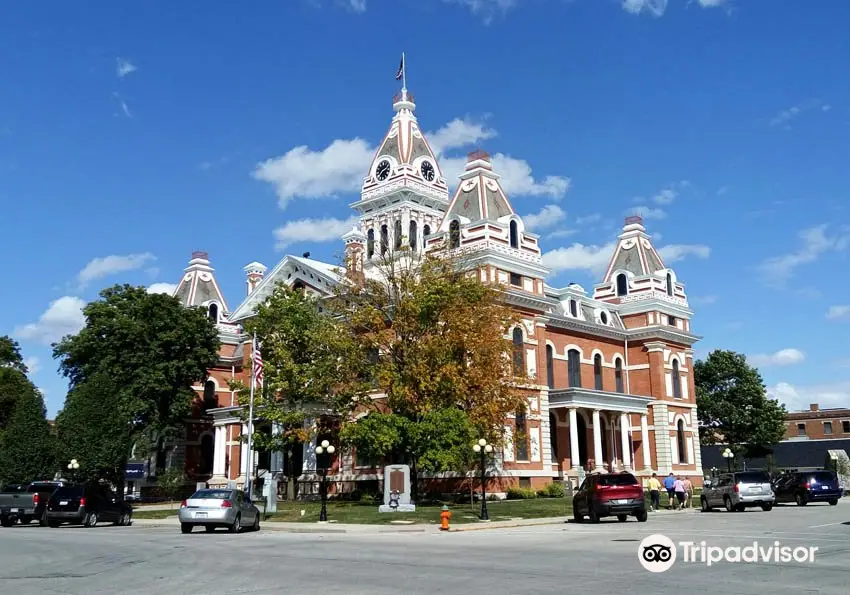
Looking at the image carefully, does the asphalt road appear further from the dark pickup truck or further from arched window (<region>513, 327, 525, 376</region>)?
arched window (<region>513, 327, 525, 376</region>)

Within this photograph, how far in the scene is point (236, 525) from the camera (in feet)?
87.1

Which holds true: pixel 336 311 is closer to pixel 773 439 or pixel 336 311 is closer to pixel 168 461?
pixel 168 461

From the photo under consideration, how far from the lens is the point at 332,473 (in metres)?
52.6

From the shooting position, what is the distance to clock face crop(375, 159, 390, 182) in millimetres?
75250

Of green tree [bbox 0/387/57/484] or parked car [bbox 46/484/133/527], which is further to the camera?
green tree [bbox 0/387/57/484]

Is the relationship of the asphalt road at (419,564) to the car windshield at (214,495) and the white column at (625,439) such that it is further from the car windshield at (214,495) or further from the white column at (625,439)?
the white column at (625,439)

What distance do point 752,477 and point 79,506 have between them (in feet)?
85.5

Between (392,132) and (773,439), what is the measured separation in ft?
146

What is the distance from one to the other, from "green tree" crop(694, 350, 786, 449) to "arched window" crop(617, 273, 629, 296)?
744 inches

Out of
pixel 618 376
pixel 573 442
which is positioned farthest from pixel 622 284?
pixel 573 442

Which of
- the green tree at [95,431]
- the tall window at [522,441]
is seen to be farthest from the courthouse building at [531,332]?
the green tree at [95,431]

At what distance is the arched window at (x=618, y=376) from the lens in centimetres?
6272

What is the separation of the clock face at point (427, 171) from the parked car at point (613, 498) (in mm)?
50021

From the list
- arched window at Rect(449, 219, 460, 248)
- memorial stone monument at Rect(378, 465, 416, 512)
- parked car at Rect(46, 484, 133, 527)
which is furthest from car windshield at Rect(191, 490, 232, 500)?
arched window at Rect(449, 219, 460, 248)
